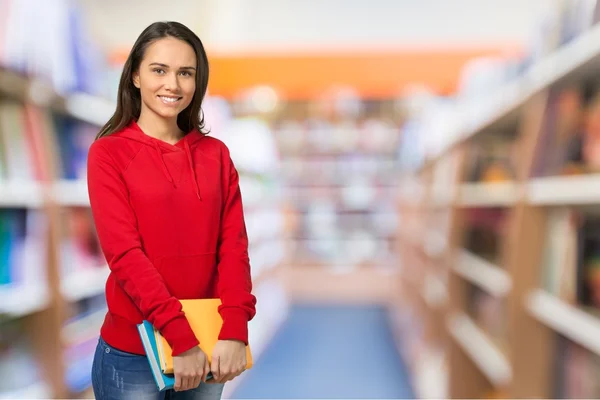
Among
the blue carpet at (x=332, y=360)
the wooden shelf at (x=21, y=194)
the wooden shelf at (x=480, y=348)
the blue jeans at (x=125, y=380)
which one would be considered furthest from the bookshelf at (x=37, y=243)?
the blue jeans at (x=125, y=380)

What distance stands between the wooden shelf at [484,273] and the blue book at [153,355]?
4.86 feet

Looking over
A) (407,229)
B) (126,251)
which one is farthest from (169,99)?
(407,229)

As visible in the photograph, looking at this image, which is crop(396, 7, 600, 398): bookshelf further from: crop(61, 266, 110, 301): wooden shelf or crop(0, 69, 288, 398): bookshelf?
crop(61, 266, 110, 301): wooden shelf

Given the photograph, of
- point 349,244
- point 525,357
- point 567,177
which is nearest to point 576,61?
point 567,177

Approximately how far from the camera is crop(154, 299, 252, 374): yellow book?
17.0 inches

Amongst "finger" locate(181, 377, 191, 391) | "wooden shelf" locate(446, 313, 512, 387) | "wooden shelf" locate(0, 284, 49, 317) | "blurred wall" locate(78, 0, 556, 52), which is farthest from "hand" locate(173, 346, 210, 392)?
"blurred wall" locate(78, 0, 556, 52)

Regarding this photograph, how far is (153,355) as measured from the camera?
43 cm

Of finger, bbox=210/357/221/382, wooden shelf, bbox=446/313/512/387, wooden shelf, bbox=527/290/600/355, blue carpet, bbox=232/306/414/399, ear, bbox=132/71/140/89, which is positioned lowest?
blue carpet, bbox=232/306/414/399

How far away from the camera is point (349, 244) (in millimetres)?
8109

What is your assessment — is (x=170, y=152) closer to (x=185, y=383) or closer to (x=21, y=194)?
(x=185, y=383)

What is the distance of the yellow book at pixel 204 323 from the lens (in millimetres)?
432

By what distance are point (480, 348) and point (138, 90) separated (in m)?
2.06

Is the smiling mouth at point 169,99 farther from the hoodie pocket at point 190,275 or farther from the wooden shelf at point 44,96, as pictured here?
the wooden shelf at point 44,96

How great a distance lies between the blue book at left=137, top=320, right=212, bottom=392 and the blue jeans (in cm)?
2
